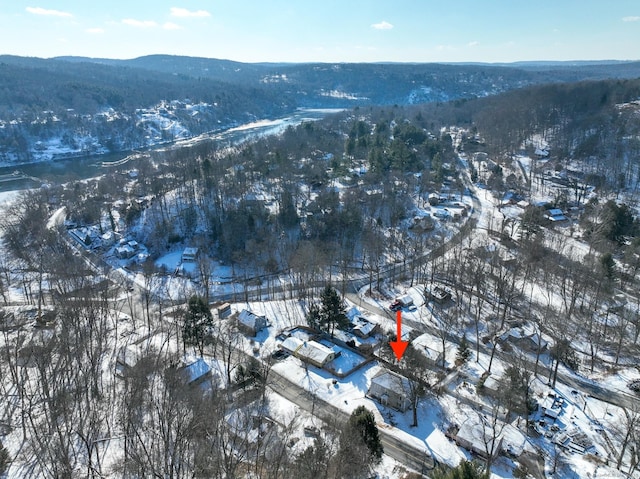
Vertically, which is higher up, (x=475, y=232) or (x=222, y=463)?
(x=222, y=463)

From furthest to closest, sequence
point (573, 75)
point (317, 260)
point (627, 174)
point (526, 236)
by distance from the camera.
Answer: point (573, 75), point (627, 174), point (526, 236), point (317, 260)

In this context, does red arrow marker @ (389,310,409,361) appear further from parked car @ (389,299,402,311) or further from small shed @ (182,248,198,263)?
small shed @ (182,248,198,263)

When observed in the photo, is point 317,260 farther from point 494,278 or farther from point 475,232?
point 475,232

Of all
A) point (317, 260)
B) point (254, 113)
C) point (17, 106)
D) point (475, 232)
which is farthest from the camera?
point (254, 113)

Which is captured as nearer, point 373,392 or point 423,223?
point 373,392

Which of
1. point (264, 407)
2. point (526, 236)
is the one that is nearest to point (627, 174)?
point (526, 236)

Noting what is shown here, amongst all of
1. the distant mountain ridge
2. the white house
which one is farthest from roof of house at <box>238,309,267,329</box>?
the distant mountain ridge

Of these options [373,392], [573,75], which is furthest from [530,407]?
[573,75]

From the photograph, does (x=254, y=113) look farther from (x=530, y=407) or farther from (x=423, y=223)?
(x=530, y=407)
